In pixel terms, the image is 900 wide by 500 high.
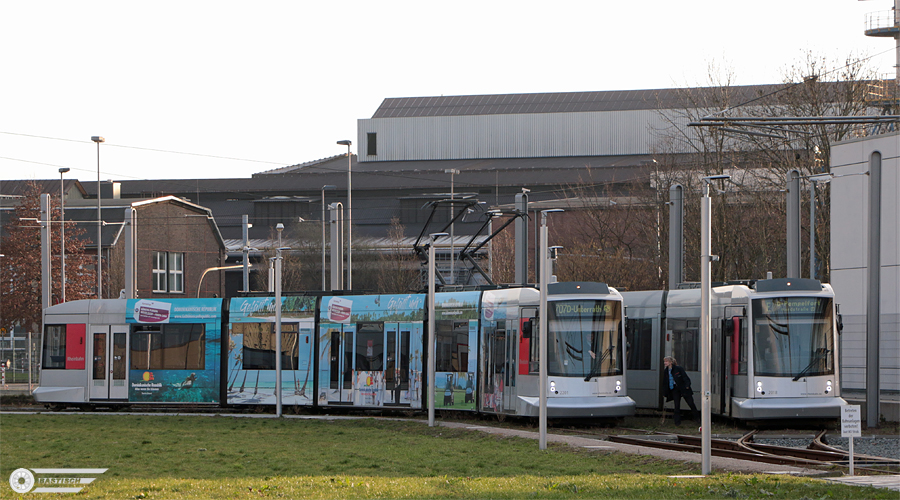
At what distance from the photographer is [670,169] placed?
46375 millimetres

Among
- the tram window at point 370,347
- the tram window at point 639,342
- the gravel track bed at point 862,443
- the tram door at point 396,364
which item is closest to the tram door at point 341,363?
the tram window at point 370,347

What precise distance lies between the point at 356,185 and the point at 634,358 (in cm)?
5849

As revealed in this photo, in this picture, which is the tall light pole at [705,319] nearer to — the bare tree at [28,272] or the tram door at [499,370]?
the tram door at [499,370]

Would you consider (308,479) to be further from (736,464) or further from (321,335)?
(321,335)

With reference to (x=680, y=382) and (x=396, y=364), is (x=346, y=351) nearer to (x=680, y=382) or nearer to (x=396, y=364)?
(x=396, y=364)

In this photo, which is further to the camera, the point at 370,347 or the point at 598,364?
the point at 370,347

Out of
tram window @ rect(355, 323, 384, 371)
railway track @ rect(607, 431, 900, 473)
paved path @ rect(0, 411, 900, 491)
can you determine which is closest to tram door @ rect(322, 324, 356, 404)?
tram window @ rect(355, 323, 384, 371)

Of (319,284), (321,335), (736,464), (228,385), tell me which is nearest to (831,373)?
(736,464)

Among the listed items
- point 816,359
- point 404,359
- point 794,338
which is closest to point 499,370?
point 404,359

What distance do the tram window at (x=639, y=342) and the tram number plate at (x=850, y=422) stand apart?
1199 cm

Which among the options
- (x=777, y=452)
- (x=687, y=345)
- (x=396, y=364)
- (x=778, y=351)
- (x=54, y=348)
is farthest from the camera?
(x=54, y=348)

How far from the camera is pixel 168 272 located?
228ft

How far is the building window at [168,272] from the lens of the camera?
2685 inches

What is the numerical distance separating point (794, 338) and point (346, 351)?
10.9 metres
